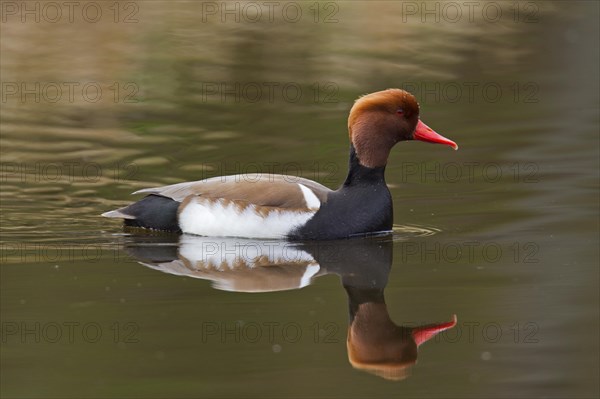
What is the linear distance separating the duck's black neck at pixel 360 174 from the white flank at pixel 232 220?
606 mm

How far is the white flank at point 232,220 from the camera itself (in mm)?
11109

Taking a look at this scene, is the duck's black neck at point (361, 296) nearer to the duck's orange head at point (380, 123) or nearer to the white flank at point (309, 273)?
the white flank at point (309, 273)

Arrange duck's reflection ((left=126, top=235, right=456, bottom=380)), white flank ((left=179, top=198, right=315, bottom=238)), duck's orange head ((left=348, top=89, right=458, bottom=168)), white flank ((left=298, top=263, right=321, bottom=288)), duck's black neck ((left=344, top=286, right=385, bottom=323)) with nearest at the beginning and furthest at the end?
1. duck's reflection ((left=126, top=235, right=456, bottom=380))
2. duck's black neck ((left=344, top=286, right=385, bottom=323))
3. white flank ((left=298, top=263, right=321, bottom=288))
4. white flank ((left=179, top=198, right=315, bottom=238))
5. duck's orange head ((left=348, top=89, right=458, bottom=168))

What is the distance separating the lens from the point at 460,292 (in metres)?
9.44

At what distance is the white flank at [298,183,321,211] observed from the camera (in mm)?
11112

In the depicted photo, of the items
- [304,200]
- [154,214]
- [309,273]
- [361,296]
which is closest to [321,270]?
[309,273]

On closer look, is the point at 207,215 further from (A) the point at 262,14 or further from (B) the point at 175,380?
(A) the point at 262,14

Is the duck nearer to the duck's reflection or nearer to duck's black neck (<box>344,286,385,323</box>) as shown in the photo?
the duck's reflection

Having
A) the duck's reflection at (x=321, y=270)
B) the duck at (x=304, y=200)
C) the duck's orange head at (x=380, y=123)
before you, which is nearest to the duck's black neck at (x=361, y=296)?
the duck's reflection at (x=321, y=270)

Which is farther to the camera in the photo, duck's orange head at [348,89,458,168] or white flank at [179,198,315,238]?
duck's orange head at [348,89,458,168]

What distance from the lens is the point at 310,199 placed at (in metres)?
11.1

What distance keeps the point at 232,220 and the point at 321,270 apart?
4.64 feet

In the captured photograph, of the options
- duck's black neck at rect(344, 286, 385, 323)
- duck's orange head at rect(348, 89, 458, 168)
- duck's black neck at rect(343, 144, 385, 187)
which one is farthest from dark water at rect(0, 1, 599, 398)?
duck's orange head at rect(348, 89, 458, 168)

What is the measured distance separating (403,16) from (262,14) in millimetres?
3098
